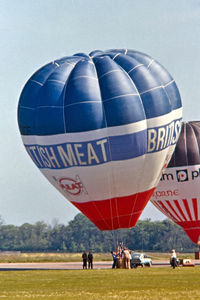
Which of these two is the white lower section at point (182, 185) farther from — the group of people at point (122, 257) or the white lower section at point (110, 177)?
the white lower section at point (110, 177)

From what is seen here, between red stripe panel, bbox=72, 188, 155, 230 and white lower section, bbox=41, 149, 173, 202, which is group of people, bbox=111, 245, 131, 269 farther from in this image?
white lower section, bbox=41, 149, 173, 202

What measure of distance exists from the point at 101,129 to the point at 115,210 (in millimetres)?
6959

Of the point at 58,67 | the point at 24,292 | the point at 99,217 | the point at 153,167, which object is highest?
the point at 58,67

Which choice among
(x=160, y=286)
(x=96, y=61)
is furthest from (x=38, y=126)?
(x=160, y=286)

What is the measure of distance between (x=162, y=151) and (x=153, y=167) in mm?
1514

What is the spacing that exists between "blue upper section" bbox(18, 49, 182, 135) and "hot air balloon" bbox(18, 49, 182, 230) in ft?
0.24

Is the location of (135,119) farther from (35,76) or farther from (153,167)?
(35,76)

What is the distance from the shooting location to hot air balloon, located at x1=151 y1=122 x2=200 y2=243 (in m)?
77.7

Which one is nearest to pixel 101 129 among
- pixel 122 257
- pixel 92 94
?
pixel 92 94

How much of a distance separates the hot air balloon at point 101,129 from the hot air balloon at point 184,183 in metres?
17.4

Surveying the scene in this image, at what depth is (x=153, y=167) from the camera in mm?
59219

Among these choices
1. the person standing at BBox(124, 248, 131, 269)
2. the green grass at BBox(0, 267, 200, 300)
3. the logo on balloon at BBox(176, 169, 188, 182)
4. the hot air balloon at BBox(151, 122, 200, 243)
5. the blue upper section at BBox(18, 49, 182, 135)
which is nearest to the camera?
the green grass at BBox(0, 267, 200, 300)

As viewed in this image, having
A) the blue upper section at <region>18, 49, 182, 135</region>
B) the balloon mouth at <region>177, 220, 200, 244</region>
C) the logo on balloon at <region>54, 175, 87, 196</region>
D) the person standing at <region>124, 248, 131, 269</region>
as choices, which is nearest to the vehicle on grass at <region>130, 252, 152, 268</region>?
the person standing at <region>124, 248, 131, 269</region>

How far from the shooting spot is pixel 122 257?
202 ft
